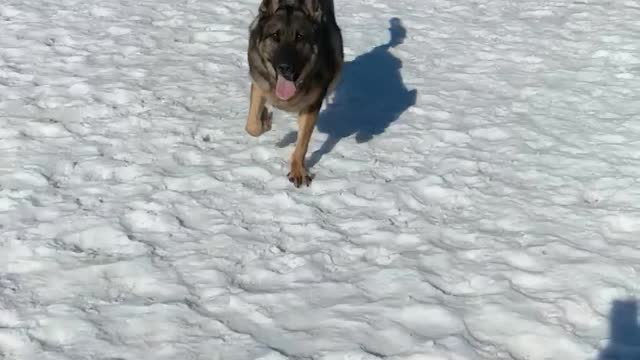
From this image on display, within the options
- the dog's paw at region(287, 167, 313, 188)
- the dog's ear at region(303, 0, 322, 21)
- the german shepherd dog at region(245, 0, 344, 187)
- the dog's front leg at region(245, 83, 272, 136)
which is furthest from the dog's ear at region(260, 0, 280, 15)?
the dog's paw at region(287, 167, 313, 188)

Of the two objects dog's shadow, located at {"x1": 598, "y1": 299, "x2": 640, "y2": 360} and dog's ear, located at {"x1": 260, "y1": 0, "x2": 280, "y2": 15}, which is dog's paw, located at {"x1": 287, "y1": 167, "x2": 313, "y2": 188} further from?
dog's shadow, located at {"x1": 598, "y1": 299, "x2": 640, "y2": 360}

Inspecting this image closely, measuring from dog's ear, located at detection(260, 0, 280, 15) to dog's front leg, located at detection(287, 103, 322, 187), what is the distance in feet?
3.11

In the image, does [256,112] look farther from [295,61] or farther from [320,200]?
[320,200]

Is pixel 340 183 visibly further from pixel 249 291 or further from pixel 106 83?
pixel 106 83

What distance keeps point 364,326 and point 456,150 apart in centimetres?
322

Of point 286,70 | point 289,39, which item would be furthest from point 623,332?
point 289,39

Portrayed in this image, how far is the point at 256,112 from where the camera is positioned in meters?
7.17

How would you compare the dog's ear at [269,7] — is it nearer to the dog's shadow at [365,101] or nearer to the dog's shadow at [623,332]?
the dog's shadow at [365,101]

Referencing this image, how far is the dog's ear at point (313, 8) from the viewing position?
21.6 feet

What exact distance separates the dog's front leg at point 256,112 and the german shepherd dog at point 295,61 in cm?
10

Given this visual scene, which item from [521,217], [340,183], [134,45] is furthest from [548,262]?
→ [134,45]

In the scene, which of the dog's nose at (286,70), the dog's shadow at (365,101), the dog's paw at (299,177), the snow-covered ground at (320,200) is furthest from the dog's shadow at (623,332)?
the dog's nose at (286,70)

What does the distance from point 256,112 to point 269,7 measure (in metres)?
1.06

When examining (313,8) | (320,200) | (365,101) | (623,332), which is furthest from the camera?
(365,101)
